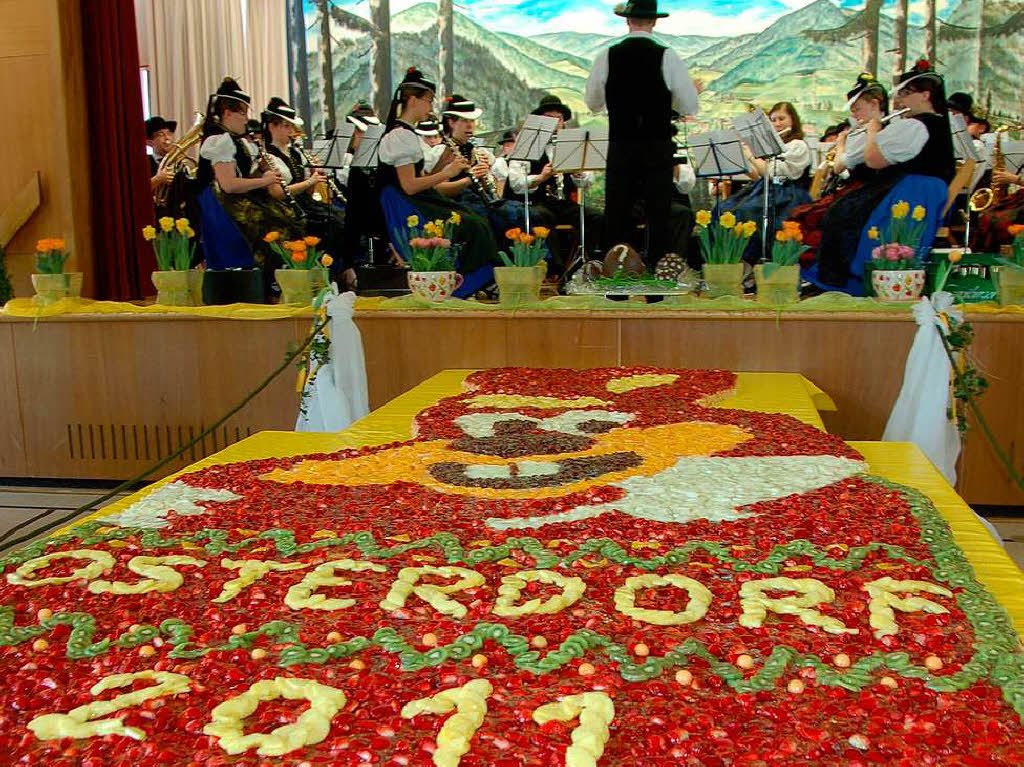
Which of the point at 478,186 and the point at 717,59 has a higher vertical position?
the point at 717,59

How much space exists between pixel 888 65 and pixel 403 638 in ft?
31.4

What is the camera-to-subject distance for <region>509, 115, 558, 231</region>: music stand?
5.82 metres

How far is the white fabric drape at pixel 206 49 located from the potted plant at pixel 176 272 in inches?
214

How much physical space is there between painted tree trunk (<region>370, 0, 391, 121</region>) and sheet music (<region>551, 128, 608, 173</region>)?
4.93 m

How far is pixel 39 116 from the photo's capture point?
478 cm

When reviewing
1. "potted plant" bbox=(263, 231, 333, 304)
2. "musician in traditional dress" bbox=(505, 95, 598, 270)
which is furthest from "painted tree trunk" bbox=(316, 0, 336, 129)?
"potted plant" bbox=(263, 231, 333, 304)

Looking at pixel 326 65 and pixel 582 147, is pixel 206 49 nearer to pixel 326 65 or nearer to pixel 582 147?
pixel 326 65

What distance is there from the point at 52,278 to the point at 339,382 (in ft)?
4.35

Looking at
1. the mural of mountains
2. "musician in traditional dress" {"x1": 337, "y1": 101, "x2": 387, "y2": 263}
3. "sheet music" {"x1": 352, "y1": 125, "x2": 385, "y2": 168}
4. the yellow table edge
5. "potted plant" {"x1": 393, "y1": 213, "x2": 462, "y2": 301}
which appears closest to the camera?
the yellow table edge

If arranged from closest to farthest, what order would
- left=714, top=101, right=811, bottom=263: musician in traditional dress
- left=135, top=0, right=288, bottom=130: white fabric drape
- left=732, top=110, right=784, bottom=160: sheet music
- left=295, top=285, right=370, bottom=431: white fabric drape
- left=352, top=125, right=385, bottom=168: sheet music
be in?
left=295, top=285, right=370, bottom=431: white fabric drape, left=732, top=110, right=784, bottom=160: sheet music, left=352, top=125, right=385, bottom=168: sheet music, left=714, top=101, right=811, bottom=263: musician in traditional dress, left=135, top=0, right=288, bottom=130: white fabric drape

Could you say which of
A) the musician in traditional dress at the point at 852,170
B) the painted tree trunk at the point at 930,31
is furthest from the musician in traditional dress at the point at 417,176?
the painted tree trunk at the point at 930,31

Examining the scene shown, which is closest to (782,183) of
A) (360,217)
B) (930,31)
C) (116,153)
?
(360,217)

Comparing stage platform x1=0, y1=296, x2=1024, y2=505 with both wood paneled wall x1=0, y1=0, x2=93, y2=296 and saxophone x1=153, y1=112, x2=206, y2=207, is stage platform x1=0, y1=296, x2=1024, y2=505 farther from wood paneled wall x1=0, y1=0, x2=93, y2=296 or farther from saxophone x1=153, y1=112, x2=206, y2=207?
saxophone x1=153, y1=112, x2=206, y2=207

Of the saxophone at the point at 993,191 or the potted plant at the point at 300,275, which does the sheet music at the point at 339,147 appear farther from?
the saxophone at the point at 993,191
